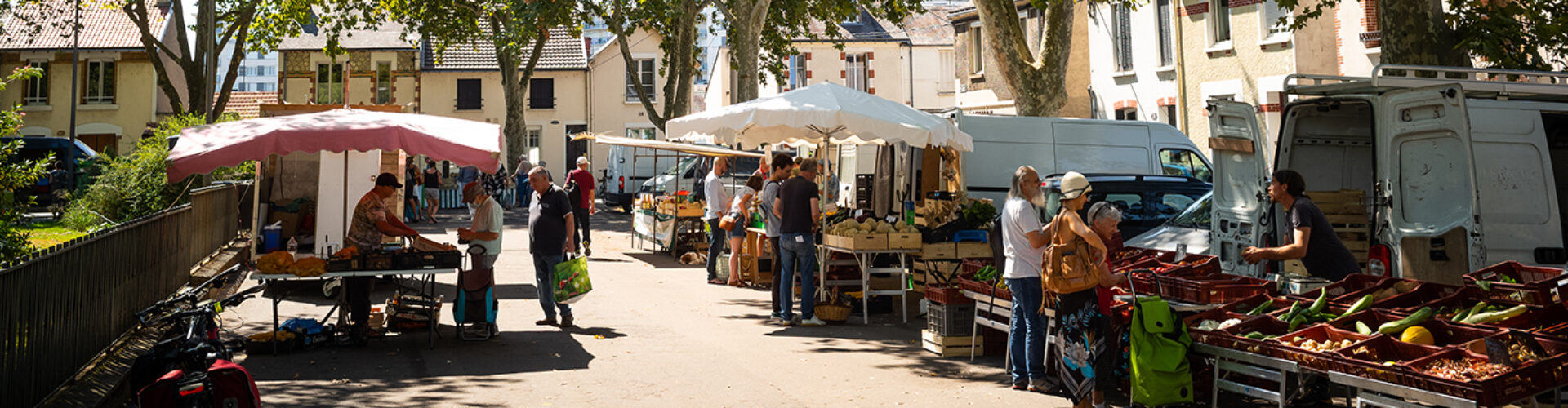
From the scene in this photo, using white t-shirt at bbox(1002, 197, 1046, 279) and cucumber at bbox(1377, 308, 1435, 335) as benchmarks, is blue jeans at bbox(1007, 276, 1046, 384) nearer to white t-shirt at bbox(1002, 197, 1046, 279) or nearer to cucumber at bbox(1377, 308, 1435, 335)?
white t-shirt at bbox(1002, 197, 1046, 279)

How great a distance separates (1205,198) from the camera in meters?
11.5

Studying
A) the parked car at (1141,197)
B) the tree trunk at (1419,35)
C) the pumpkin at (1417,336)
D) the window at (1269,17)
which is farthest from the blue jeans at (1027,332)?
the window at (1269,17)

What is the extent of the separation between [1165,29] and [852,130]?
1704 cm

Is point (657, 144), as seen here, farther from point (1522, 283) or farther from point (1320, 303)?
point (1522, 283)

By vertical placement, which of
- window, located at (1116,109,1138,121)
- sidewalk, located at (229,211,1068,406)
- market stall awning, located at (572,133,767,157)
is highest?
window, located at (1116,109,1138,121)

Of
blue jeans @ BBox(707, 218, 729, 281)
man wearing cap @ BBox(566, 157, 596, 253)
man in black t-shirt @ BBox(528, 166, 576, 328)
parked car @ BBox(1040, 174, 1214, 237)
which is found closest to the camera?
man in black t-shirt @ BBox(528, 166, 576, 328)

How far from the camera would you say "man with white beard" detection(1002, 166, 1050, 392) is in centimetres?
709

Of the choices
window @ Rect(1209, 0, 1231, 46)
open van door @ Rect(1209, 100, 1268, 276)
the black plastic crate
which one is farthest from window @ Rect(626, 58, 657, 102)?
the black plastic crate

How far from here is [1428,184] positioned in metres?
7.90

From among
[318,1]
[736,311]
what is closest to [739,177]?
[318,1]

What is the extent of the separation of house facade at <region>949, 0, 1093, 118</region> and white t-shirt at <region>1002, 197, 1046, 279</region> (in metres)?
21.5

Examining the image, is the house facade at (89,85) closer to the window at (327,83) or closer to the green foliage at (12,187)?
the window at (327,83)

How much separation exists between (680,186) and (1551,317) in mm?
24833

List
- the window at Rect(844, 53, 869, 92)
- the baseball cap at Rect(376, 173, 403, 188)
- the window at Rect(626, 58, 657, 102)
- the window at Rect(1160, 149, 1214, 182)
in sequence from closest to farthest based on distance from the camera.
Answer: the baseball cap at Rect(376, 173, 403, 188)
the window at Rect(1160, 149, 1214, 182)
the window at Rect(844, 53, 869, 92)
the window at Rect(626, 58, 657, 102)
